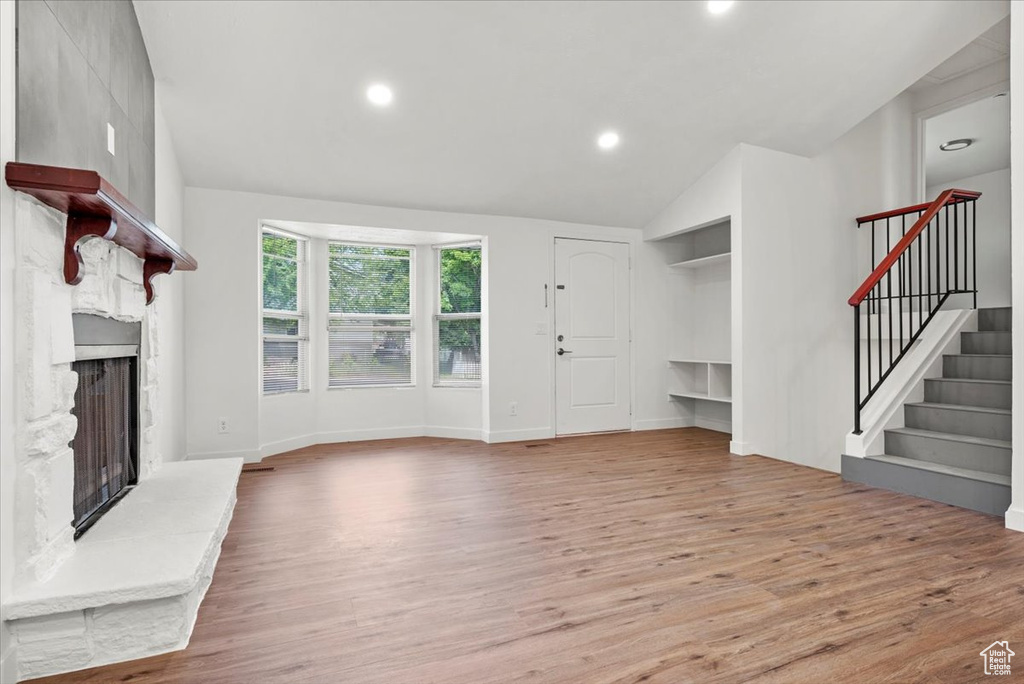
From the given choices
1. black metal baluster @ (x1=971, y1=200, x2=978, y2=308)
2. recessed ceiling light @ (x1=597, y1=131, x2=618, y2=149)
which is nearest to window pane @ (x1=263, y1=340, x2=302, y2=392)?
recessed ceiling light @ (x1=597, y1=131, x2=618, y2=149)

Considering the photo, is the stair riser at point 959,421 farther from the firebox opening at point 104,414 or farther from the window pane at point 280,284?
the window pane at point 280,284

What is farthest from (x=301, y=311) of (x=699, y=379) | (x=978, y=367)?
(x=978, y=367)

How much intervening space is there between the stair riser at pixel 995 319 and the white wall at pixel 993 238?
6.96ft

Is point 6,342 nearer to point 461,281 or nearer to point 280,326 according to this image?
point 280,326

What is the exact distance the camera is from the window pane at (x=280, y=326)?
4936 mm

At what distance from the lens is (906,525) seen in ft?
9.40

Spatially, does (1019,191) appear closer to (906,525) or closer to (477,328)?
(906,525)

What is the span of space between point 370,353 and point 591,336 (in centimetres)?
220

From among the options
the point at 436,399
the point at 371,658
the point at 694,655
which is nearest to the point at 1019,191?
the point at 694,655

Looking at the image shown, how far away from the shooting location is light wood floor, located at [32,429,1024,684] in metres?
1.68

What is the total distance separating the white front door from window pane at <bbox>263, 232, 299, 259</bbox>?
8.08 feet

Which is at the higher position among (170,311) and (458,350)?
(170,311)

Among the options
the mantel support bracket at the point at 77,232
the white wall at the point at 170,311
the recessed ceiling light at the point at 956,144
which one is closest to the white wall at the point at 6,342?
the mantel support bracket at the point at 77,232

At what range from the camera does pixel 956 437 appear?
Result: 3.48m
